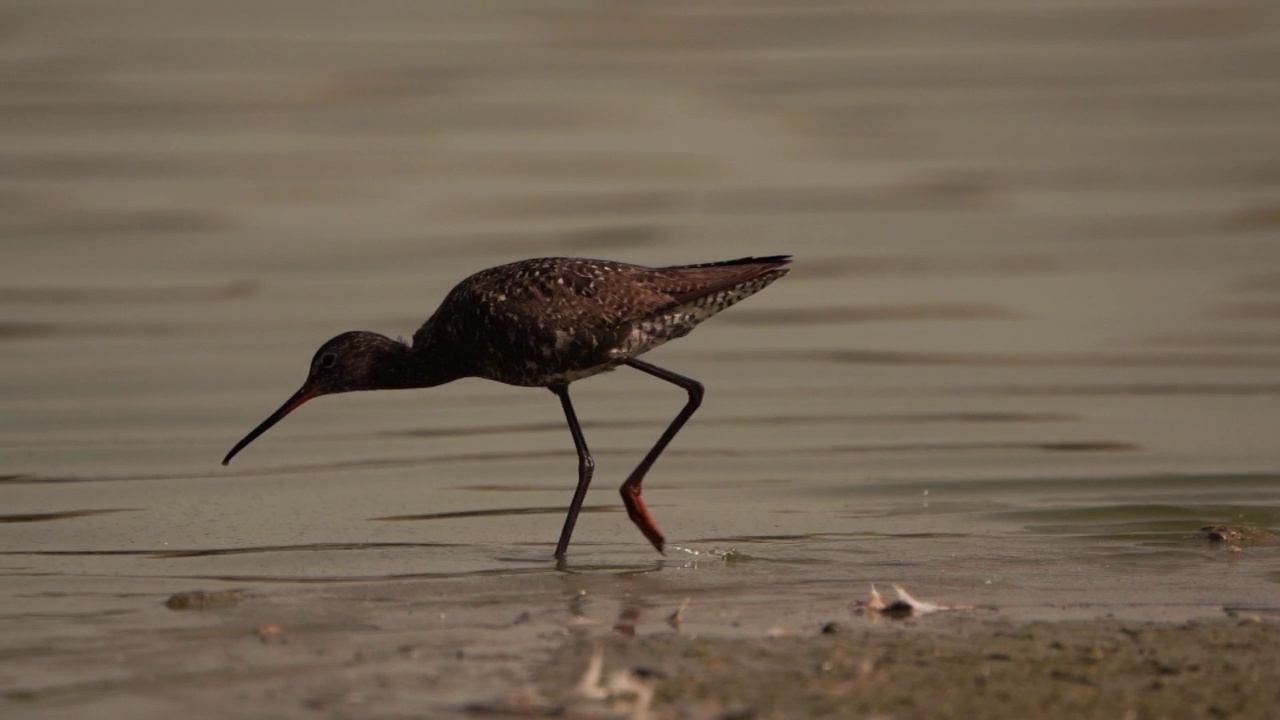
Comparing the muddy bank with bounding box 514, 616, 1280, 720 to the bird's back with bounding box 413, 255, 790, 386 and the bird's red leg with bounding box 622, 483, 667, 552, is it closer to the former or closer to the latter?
the bird's red leg with bounding box 622, 483, 667, 552

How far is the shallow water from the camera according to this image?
8.30m

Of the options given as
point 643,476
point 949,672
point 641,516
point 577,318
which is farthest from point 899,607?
point 577,318

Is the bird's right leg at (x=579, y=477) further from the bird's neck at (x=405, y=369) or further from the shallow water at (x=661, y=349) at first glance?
the bird's neck at (x=405, y=369)

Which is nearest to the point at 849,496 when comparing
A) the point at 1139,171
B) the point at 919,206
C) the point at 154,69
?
the point at 919,206

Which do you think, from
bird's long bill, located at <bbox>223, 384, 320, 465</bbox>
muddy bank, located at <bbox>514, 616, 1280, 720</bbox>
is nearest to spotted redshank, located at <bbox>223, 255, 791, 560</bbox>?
bird's long bill, located at <bbox>223, 384, 320, 465</bbox>

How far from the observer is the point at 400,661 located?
255 inches

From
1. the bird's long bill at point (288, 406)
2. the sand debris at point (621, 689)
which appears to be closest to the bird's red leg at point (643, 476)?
the bird's long bill at point (288, 406)

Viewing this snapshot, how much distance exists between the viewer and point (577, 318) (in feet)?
30.4

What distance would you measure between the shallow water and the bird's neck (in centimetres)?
58

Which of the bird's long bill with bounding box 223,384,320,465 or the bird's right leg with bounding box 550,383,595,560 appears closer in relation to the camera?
the bird's right leg with bounding box 550,383,595,560

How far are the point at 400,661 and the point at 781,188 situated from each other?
11242 millimetres

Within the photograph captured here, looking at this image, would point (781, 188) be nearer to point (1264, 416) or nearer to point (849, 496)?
point (1264, 416)

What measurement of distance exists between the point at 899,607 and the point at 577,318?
2.73 metres

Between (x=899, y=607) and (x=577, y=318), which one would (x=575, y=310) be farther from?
(x=899, y=607)
